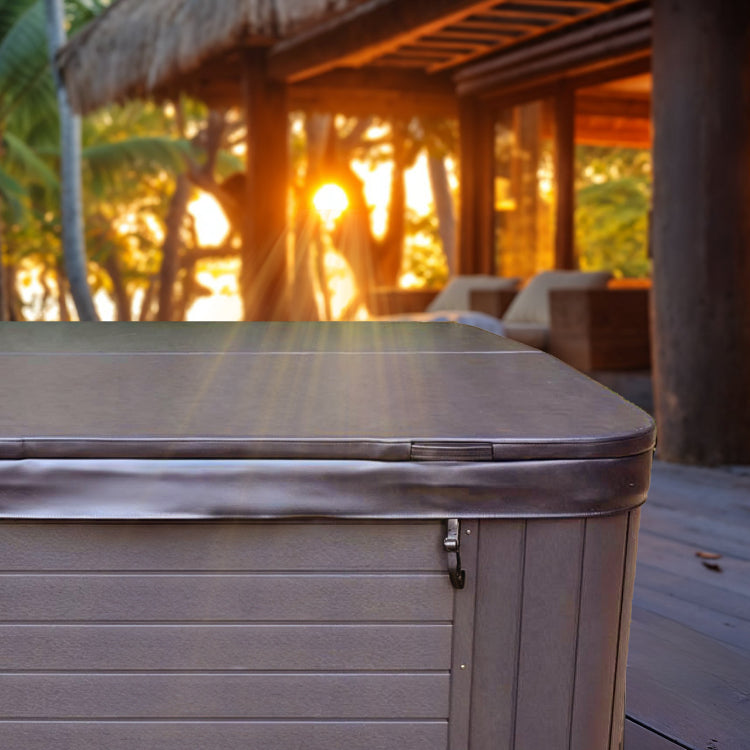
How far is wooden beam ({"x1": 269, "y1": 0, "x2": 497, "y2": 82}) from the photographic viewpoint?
561 centimetres

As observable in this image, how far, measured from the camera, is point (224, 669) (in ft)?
4.92

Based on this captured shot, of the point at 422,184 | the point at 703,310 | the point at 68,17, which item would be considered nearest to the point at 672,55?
the point at 703,310

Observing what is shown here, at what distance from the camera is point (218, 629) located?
148 centimetres

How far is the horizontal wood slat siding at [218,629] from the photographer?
4.83ft

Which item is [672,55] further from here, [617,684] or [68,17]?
[68,17]

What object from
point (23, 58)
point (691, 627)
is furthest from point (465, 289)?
point (23, 58)

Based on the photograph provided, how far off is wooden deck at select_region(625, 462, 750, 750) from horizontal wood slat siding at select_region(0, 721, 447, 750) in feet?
2.02

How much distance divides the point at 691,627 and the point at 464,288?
567cm

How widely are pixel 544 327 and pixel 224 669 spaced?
→ 5.35 metres

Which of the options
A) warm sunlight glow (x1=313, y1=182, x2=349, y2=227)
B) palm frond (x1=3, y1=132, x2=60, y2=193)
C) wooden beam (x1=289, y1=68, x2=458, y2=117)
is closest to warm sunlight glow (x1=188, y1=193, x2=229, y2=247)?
palm frond (x1=3, y1=132, x2=60, y2=193)

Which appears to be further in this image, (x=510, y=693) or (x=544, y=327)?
(x=544, y=327)

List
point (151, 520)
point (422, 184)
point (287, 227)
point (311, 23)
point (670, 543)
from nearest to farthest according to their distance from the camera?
point (151, 520) < point (670, 543) < point (311, 23) < point (287, 227) < point (422, 184)

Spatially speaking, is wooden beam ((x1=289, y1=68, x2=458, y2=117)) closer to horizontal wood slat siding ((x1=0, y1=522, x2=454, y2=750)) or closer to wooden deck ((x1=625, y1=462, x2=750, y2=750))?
wooden deck ((x1=625, y1=462, x2=750, y2=750))

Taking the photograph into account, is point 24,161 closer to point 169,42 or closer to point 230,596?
point 169,42
